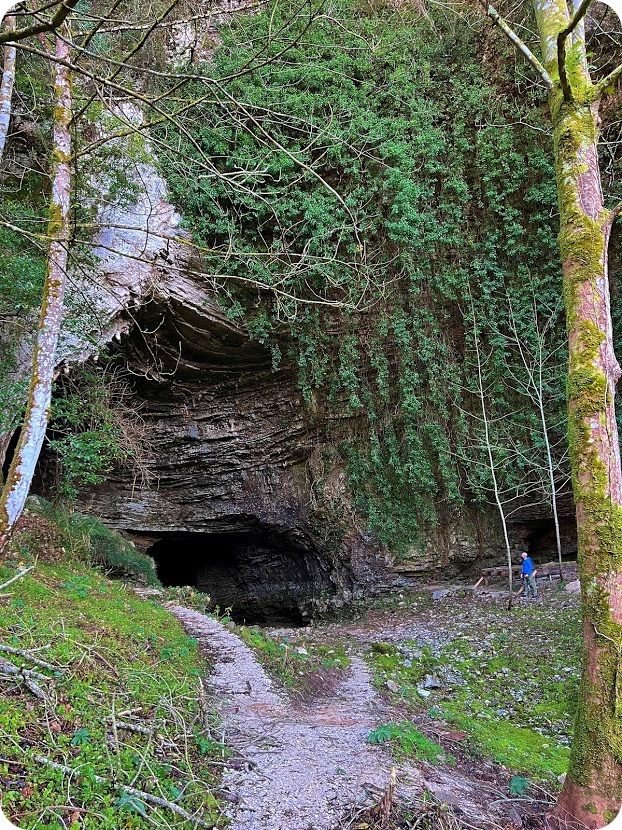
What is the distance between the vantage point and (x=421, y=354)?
11641 mm

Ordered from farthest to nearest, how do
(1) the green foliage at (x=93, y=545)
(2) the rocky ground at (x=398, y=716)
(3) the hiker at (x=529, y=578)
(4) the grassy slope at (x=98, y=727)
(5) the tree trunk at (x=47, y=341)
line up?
(3) the hiker at (x=529, y=578) < (1) the green foliage at (x=93, y=545) < (5) the tree trunk at (x=47, y=341) < (2) the rocky ground at (x=398, y=716) < (4) the grassy slope at (x=98, y=727)

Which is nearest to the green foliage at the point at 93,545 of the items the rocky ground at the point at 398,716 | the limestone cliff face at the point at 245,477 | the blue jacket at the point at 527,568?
the limestone cliff face at the point at 245,477

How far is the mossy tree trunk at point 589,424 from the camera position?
2594 mm

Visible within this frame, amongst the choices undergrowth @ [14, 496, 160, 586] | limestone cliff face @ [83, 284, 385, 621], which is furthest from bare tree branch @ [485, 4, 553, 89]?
limestone cliff face @ [83, 284, 385, 621]

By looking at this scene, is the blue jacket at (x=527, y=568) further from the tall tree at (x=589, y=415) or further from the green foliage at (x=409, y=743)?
the tall tree at (x=589, y=415)

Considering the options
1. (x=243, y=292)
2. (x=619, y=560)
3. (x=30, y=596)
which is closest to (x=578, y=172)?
(x=619, y=560)

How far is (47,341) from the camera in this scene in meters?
4.44

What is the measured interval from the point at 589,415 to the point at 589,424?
0.18ft

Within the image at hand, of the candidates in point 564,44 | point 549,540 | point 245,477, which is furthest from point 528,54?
point 549,540

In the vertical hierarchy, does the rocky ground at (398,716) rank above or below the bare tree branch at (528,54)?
below

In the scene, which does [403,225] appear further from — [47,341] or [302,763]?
[302,763]

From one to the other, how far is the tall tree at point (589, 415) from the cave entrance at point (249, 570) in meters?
11.7

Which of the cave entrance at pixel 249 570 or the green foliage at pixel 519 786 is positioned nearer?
the green foliage at pixel 519 786

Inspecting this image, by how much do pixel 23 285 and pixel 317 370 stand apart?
22.8 feet
